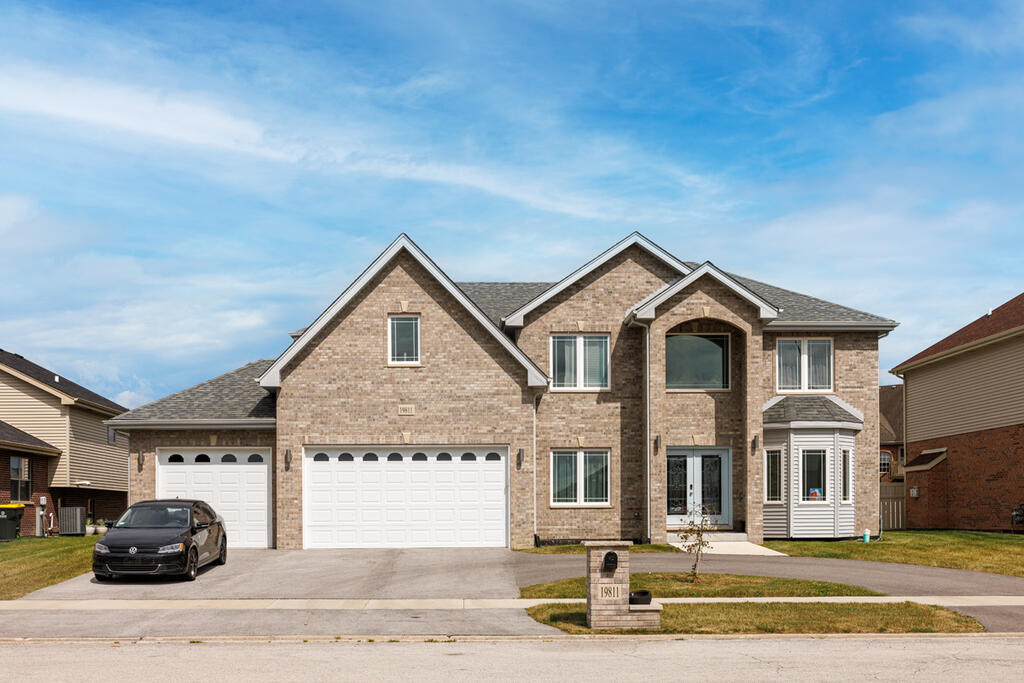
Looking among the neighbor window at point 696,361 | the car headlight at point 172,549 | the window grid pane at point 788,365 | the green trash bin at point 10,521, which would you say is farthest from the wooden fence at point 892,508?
the green trash bin at point 10,521

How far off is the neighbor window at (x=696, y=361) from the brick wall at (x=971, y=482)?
11875mm

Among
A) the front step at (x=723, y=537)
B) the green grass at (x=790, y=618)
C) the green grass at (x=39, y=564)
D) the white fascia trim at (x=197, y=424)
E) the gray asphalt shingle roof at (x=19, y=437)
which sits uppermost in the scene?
the white fascia trim at (x=197, y=424)

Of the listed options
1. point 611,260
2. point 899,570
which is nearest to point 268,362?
point 611,260

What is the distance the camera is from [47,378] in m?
44.4

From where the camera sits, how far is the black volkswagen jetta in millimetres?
20141

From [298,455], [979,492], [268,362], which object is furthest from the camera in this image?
[979,492]

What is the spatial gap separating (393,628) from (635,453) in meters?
14.1

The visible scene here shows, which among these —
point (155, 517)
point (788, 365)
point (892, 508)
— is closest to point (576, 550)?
point (788, 365)

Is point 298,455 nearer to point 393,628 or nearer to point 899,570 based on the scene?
point 393,628

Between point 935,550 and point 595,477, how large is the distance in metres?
9.12

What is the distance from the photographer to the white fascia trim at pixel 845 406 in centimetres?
2926

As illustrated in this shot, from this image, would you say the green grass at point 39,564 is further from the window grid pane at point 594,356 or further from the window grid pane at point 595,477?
the window grid pane at point 594,356

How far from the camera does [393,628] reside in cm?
1562

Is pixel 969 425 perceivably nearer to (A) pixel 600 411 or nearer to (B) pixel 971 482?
(B) pixel 971 482
